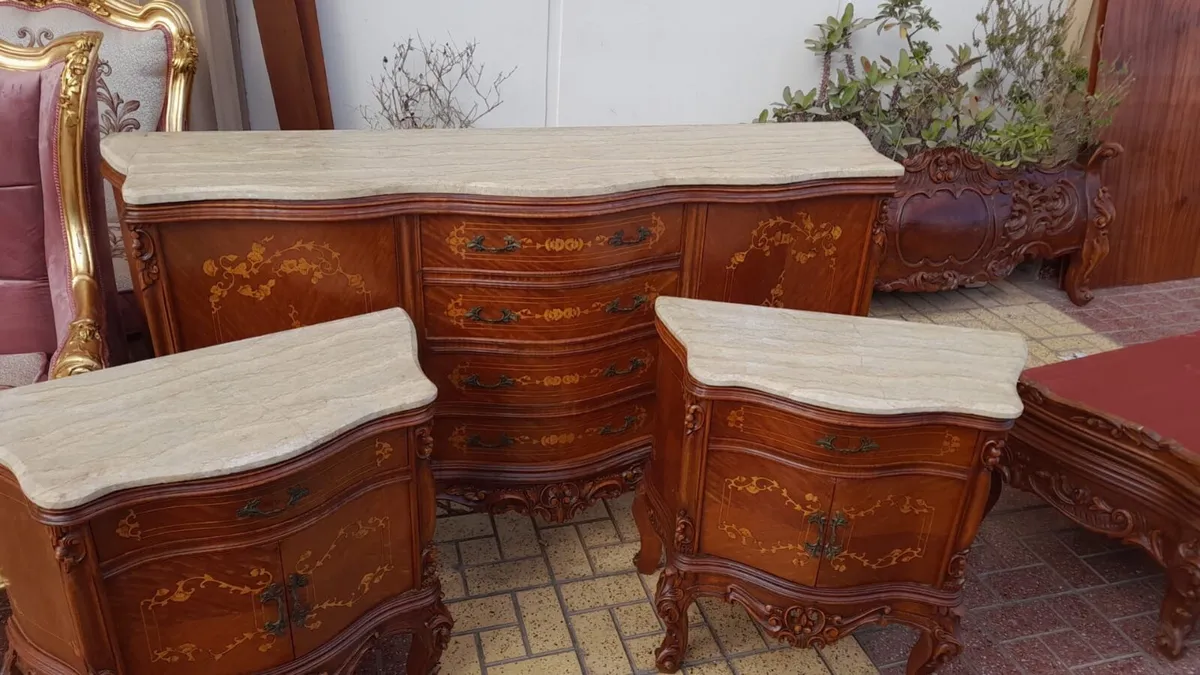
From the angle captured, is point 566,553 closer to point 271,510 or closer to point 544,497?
point 544,497

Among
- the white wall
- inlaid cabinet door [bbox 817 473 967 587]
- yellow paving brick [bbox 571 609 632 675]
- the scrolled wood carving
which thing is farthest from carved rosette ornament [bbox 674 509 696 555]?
the white wall

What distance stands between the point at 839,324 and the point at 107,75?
7.27ft

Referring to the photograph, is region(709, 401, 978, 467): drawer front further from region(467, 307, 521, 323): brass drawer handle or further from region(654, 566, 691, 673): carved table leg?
region(467, 307, 521, 323): brass drawer handle

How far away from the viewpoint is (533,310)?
219 centimetres

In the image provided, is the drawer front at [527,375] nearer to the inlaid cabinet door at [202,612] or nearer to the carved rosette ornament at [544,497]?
the carved rosette ornament at [544,497]

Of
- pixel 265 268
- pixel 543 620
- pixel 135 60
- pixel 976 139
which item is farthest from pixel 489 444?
pixel 976 139

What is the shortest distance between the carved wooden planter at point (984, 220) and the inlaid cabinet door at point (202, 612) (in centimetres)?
305

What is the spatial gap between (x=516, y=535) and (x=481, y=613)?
333 mm

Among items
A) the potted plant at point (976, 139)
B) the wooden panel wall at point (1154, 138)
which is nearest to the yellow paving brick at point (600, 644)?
the potted plant at point (976, 139)

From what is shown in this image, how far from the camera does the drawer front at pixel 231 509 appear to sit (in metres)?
1.47

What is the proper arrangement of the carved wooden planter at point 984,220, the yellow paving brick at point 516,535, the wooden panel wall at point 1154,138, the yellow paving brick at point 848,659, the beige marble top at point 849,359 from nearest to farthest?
the beige marble top at point 849,359, the yellow paving brick at point 848,659, the yellow paving brick at point 516,535, the carved wooden planter at point 984,220, the wooden panel wall at point 1154,138

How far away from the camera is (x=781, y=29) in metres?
3.98

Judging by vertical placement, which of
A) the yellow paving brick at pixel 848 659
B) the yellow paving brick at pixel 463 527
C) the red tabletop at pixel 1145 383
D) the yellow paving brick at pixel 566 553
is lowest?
the yellow paving brick at pixel 848 659

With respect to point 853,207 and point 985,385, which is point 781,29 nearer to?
point 853,207
